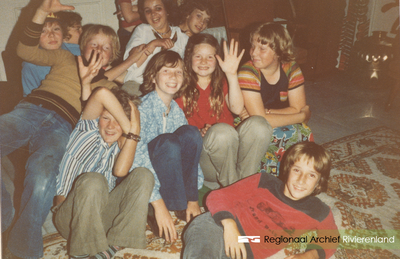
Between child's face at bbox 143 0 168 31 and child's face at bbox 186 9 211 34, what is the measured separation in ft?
0.77

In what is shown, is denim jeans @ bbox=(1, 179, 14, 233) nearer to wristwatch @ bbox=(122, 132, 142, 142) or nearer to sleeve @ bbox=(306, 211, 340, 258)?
wristwatch @ bbox=(122, 132, 142, 142)

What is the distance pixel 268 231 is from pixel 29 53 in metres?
1.48

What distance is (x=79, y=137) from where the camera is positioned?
1.43 m

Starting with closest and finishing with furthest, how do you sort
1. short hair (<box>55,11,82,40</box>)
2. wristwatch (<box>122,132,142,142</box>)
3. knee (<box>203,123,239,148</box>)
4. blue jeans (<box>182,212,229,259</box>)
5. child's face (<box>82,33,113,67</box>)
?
blue jeans (<box>182,212,229,259</box>), wristwatch (<box>122,132,142,142</box>), knee (<box>203,123,239,148</box>), child's face (<box>82,33,113,67</box>), short hair (<box>55,11,82,40</box>)

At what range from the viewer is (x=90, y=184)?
1186 mm

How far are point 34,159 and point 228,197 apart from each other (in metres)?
0.88

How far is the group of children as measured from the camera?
4.08 ft

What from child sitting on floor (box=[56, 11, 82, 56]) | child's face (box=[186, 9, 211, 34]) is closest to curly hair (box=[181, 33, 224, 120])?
child's face (box=[186, 9, 211, 34])

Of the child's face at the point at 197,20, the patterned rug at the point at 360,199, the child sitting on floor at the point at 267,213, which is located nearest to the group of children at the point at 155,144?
the child sitting on floor at the point at 267,213

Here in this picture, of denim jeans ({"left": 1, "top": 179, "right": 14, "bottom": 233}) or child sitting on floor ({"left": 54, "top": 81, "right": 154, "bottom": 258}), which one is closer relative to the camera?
child sitting on floor ({"left": 54, "top": 81, "right": 154, "bottom": 258})

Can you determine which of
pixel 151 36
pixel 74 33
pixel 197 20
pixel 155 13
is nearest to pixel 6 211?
pixel 74 33

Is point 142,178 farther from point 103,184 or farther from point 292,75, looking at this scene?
point 292,75

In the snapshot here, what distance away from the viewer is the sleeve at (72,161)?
4.54ft

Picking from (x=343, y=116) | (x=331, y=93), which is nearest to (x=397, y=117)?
(x=343, y=116)
